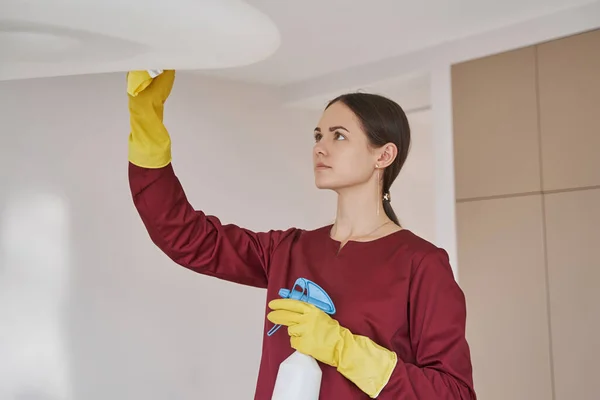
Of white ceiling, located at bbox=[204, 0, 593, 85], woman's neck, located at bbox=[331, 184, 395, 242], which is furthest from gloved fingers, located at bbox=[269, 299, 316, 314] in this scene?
white ceiling, located at bbox=[204, 0, 593, 85]

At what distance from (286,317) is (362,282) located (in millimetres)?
193

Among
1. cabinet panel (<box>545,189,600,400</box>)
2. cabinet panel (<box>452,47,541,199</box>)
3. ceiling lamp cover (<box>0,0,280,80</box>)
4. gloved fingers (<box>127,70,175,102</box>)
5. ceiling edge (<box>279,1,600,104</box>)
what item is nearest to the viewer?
ceiling lamp cover (<box>0,0,280,80</box>)

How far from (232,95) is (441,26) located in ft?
4.00

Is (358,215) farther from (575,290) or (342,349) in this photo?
(575,290)

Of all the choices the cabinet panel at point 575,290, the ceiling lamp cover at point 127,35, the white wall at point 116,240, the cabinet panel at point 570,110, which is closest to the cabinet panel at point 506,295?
the cabinet panel at point 575,290

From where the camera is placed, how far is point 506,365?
271 centimetres

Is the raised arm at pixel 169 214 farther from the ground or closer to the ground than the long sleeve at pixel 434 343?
farther from the ground

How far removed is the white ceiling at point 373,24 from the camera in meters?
2.54

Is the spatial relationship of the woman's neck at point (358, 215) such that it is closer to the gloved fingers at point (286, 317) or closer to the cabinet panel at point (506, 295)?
the gloved fingers at point (286, 317)

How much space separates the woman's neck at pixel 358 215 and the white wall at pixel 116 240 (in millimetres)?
1802

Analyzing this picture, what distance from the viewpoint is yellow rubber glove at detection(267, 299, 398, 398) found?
3.81ft

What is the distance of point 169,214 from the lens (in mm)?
1338

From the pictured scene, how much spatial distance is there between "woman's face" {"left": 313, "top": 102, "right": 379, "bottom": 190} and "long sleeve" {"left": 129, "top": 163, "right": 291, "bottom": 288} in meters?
0.20

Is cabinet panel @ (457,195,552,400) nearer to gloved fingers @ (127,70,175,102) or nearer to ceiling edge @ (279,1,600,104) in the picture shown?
ceiling edge @ (279,1,600,104)
